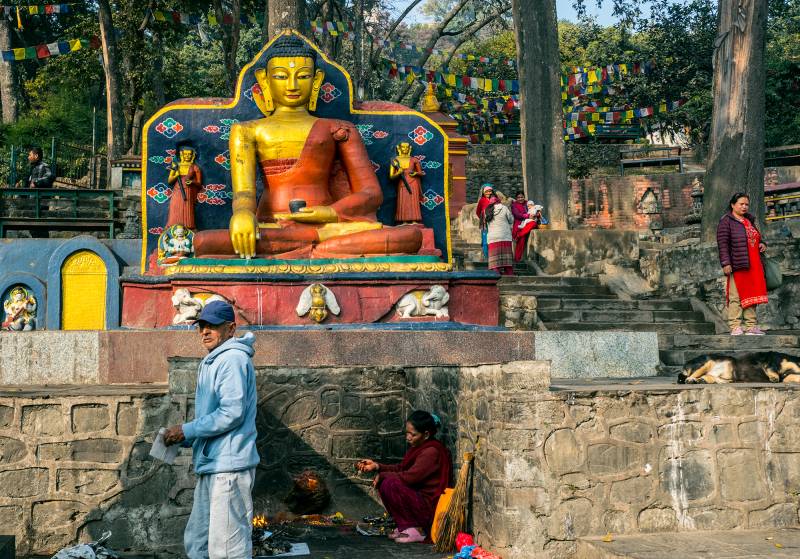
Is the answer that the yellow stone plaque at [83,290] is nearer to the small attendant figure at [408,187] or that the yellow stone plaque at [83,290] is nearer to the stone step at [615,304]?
the small attendant figure at [408,187]

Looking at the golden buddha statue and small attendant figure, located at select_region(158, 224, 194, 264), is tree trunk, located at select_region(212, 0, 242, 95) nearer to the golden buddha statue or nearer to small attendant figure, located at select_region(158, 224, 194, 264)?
the golden buddha statue

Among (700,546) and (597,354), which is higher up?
(597,354)

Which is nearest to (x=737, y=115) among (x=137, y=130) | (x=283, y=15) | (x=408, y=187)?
(x=408, y=187)

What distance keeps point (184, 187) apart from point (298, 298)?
2.12 m

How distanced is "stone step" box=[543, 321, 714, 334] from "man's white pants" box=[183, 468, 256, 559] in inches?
296

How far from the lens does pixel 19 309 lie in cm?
1248

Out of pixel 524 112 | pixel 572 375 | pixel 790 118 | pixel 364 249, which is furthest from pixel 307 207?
pixel 790 118

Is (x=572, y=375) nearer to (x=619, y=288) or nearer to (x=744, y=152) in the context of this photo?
(x=619, y=288)

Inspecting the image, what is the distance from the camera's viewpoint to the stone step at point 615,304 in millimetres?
13375

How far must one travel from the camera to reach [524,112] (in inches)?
827

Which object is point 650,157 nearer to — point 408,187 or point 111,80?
point 111,80

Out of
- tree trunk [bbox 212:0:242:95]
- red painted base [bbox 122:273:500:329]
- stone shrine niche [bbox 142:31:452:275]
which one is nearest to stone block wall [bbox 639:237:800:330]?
stone shrine niche [bbox 142:31:452:275]

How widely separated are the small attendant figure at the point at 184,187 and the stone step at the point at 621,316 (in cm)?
436

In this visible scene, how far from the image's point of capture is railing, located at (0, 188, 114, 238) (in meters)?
18.7
